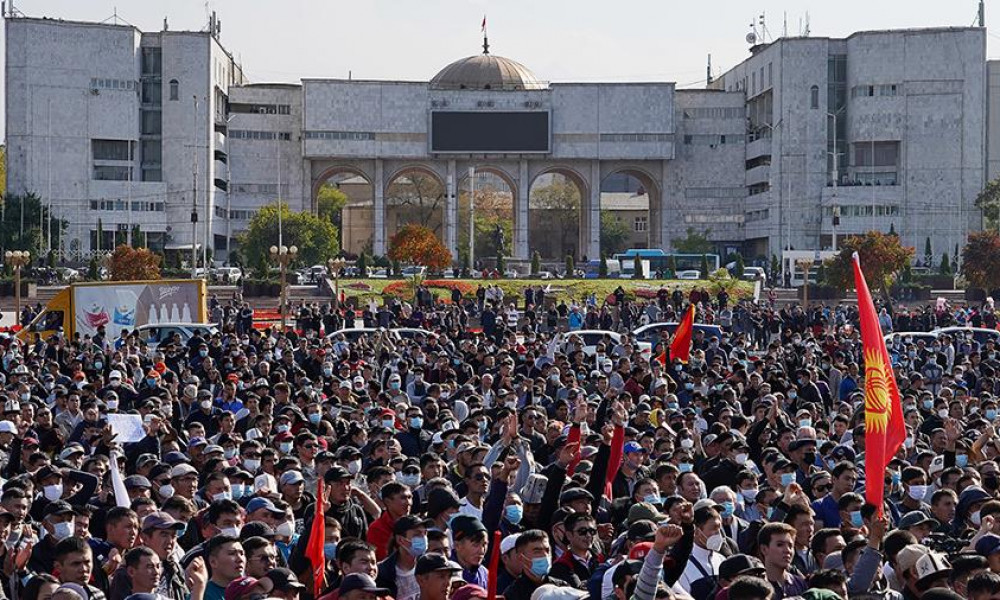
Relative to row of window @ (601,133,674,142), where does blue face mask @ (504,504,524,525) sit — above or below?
below

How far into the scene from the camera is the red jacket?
9219mm

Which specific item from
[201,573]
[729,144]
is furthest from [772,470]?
[729,144]

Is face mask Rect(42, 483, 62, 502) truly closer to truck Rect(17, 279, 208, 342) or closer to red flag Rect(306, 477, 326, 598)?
red flag Rect(306, 477, 326, 598)

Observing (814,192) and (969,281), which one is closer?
(969,281)

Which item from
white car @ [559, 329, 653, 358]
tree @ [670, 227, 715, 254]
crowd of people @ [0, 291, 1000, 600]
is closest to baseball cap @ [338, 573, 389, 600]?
crowd of people @ [0, 291, 1000, 600]

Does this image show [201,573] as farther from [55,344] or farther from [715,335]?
[715,335]

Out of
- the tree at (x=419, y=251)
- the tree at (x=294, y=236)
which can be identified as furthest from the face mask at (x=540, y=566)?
the tree at (x=294, y=236)

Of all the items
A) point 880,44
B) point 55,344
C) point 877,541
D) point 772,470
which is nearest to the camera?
point 877,541

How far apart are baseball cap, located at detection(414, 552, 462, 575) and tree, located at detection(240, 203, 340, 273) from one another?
7223cm

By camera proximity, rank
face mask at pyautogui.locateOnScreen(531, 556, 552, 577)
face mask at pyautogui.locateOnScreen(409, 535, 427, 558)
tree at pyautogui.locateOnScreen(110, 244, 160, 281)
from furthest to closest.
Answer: tree at pyautogui.locateOnScreen(110, 244, 160, 281) < face mask at pyautogui.locateOnScreen(409, 535, 427, 558) < face mask at pyautogui.locateOnScreen(531, 556, 552, 577)

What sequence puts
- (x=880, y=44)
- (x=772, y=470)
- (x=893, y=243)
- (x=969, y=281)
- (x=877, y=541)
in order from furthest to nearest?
(x=880, y=44) → (x=969, y=281) → (x=893, y=243) → (x=772, y=470) → (x=877, y=541)

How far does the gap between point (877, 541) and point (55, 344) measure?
21248 mm

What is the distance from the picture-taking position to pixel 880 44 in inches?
3420

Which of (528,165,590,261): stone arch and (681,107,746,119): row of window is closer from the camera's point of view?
(681,107,746,119): row of window
